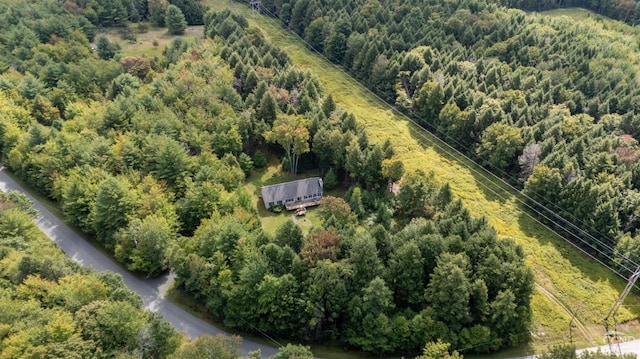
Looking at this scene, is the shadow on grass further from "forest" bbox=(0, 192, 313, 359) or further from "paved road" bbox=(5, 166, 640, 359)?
"forest" bbox=(0, 192, 313, 359)

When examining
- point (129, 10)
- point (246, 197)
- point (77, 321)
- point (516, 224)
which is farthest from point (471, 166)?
point (129, 10)

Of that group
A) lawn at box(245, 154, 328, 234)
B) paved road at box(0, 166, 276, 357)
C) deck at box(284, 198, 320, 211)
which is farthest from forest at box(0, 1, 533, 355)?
deck at box(284, 198, 320, 211)

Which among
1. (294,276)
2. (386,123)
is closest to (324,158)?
(386,123)

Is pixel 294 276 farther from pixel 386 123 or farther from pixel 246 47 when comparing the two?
pixel 246 47

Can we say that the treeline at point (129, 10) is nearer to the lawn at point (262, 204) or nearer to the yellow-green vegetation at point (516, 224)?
the yellow-green vegetation at point (516, 224)

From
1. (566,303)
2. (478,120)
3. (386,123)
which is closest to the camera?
(566,303)

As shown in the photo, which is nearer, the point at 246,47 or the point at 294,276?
the point at 294,276
